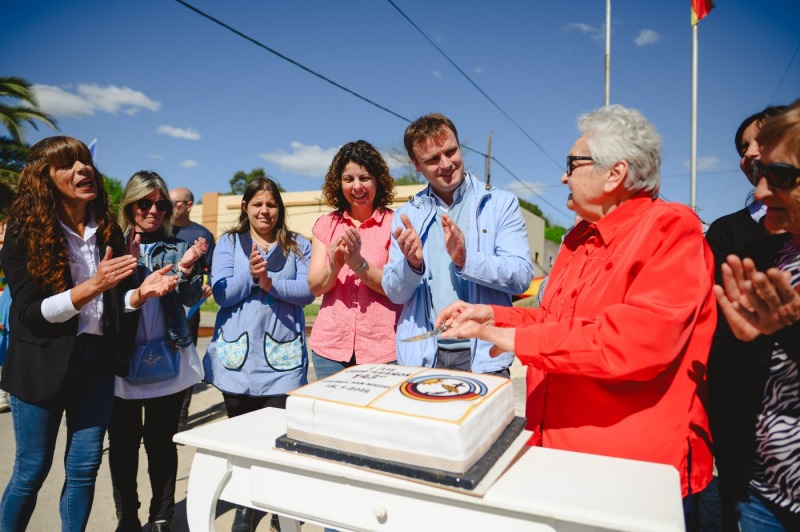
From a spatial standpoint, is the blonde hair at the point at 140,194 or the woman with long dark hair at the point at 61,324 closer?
the woman with long dark hair at the point at 61,324

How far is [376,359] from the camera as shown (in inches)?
112

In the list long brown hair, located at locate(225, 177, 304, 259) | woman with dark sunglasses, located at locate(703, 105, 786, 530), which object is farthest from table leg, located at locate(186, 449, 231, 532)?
long brown hair, located at locate(225, 177, 304, 259)

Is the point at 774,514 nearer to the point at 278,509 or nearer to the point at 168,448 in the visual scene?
the point at 278,509

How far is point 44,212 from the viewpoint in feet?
7.82

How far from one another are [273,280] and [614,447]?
2.17 m

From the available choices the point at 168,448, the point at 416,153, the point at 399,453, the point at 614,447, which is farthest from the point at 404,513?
the point at 168,448

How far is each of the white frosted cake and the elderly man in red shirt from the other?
0.65ft

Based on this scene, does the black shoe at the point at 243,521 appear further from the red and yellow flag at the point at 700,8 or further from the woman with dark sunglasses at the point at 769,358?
the red and yellow flag at the point at 700,8

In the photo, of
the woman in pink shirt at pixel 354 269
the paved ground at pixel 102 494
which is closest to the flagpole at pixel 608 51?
the paved ground at pixel 102 494

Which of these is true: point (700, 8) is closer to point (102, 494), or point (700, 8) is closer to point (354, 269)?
point (354, 269)

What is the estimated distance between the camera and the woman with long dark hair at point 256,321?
2.99 metres

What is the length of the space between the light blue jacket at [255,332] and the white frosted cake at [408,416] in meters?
1.57

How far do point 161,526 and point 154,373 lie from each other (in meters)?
0.91

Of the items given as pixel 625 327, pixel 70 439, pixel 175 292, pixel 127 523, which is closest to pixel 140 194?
pixel 175 292
